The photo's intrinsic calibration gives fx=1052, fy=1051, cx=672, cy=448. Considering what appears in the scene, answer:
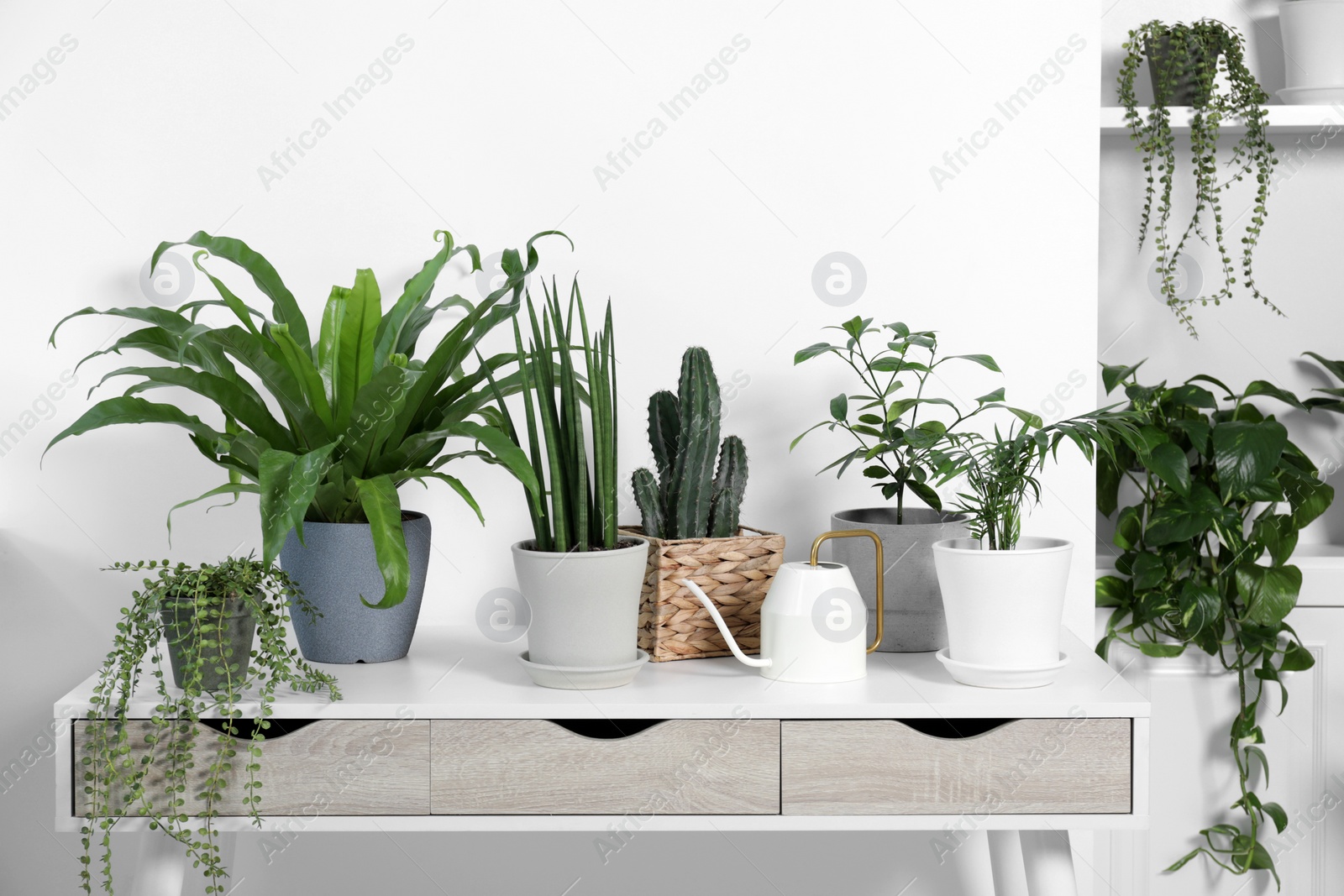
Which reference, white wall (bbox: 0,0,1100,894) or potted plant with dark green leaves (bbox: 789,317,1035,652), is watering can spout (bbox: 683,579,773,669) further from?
white wall (bbox: 0,0,1100,894)

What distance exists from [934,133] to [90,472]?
1319 millimetres

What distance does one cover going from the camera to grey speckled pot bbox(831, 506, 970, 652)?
52.4 inches

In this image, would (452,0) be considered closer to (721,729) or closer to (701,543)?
(701,543)

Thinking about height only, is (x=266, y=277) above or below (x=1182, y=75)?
below

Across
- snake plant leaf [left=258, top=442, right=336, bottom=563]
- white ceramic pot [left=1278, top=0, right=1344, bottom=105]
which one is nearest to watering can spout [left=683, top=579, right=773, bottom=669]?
snake plant leaf [left=258, top=442, right=336, bottom=563]

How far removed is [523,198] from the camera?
5.01 feet

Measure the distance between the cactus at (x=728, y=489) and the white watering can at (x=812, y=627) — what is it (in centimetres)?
12

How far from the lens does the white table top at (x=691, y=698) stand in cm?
115

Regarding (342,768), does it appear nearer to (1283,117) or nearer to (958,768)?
(958,768)

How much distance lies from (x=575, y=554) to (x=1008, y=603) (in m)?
0.49

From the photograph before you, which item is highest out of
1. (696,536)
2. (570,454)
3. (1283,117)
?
(1283,117)

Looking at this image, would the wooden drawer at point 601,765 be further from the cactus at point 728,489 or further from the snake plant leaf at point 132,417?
the snake plant leaf at point 132,417

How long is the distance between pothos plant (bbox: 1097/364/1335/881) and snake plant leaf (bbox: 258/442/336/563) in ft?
3.51

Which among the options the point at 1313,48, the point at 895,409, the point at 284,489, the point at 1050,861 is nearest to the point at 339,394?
the point at 284,489
